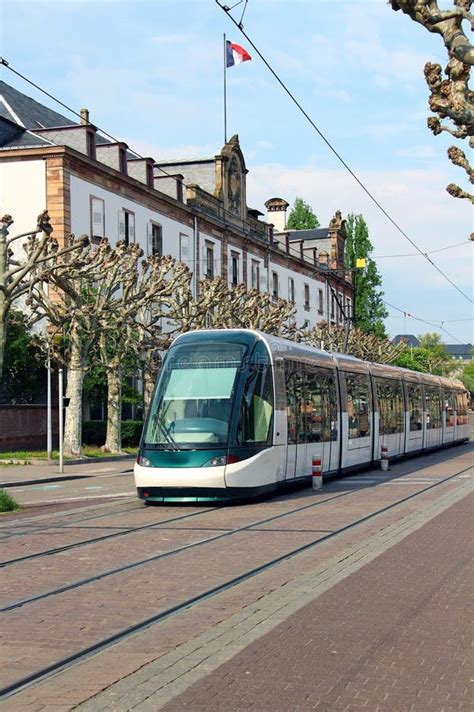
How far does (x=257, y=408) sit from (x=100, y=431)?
27050 millimetres

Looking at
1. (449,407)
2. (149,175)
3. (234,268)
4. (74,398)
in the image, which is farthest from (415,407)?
(234,268)

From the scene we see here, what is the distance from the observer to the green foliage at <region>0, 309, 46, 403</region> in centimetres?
4125

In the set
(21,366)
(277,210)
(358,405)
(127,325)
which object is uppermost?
(277,210)

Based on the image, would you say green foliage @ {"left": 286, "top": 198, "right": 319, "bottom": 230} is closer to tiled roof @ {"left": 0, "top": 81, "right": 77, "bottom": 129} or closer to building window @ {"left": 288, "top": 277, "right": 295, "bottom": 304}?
building window @ {"left": 288, "top": 277, "right": 295, "bottom": 304}

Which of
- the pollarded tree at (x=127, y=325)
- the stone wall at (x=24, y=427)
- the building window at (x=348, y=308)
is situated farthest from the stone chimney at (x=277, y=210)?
the stone wall at (x=24, y=427)

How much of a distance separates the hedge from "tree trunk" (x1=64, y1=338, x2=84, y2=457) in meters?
6.87

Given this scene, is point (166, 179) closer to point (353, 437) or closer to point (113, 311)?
point (113, 311)

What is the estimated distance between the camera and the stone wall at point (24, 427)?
39.2 meters

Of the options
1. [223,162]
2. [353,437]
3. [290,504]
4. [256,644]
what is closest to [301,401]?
[290,504]

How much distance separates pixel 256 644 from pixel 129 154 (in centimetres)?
5010

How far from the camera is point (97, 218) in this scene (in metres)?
47.9

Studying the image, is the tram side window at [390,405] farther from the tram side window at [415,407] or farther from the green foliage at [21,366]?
the green foliage at [21,366]

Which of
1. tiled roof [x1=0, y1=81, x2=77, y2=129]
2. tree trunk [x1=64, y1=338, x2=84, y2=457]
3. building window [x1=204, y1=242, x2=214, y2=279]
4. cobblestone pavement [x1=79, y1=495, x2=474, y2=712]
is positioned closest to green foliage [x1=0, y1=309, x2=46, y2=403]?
tree trunk [x1=64, y1=338, x2=84, y2=457]

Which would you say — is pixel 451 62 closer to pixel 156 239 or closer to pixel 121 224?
A: pixel 121 224
